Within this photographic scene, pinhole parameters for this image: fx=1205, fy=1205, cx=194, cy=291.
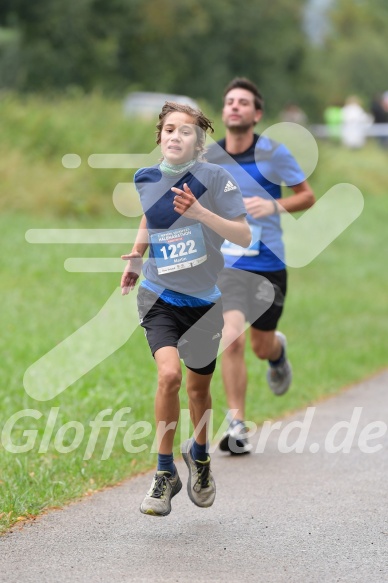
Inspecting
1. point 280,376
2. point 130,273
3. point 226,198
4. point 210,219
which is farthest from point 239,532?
point 280,376

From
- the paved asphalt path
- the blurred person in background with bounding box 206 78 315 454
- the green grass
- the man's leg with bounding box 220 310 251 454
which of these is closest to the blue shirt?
the blurred person in background with bounding box 206 78 315 454

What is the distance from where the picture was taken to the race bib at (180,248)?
595 centimetres

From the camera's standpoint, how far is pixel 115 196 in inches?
790

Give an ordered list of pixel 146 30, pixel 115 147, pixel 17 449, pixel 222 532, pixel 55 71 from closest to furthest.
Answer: pixel 222 532 → pixel 17 449 → pixel 115 147 → pixel 55 71 → pixel 146 30

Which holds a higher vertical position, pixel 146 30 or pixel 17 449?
pixel 146 30

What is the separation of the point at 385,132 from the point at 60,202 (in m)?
20.1

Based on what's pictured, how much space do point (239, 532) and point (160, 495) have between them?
0.42 m

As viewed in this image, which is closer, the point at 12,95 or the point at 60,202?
the point at 60,202

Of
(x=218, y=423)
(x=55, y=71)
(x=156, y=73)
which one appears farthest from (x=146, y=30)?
(x=218, y=423)

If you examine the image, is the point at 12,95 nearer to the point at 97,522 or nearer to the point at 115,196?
the point at 115,196

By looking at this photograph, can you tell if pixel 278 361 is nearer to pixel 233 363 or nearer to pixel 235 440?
pixel 233 363

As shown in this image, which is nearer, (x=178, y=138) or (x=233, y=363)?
(x=178, y=138)

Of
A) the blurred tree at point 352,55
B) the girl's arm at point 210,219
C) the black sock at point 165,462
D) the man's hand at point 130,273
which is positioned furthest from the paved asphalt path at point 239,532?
the blurred tree at point 352,55

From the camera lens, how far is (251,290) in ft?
27.5
